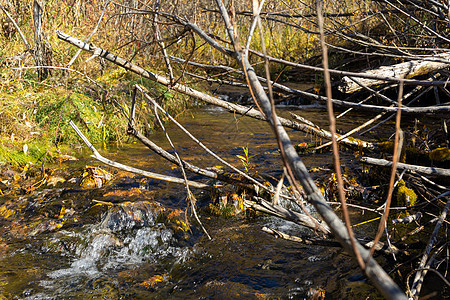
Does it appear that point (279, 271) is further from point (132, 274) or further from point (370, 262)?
point (370, 262)

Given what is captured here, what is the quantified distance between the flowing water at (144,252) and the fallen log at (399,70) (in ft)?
3.85

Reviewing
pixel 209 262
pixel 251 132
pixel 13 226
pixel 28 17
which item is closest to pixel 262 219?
pixel 209 262

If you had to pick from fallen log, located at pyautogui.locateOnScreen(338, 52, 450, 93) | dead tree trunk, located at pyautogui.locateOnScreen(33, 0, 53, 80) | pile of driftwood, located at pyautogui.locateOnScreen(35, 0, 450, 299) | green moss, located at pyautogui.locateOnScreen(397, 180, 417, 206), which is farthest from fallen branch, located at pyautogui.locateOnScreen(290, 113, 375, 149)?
dead tree trunk, located at pyautogui.locateOnScreen(33, 0, 53, 80)

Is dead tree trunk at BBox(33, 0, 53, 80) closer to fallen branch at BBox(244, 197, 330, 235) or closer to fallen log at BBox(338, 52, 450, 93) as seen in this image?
fallen branch at BBox(244, 197, 330, 235)

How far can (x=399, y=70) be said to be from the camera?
248 centimetres

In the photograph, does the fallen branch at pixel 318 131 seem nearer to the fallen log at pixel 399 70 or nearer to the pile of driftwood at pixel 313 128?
the pile of driftwood at pixel 313 128

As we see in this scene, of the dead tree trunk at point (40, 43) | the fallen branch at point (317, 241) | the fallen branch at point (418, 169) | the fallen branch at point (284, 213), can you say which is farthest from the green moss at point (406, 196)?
the dead tree trunk at point (40, 43)

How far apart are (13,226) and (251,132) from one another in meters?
4.29

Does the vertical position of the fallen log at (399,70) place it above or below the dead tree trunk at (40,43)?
below

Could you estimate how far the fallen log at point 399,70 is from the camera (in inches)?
90.2

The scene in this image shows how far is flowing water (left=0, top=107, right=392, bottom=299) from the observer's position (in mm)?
2867

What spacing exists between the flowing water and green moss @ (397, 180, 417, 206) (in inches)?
18.5

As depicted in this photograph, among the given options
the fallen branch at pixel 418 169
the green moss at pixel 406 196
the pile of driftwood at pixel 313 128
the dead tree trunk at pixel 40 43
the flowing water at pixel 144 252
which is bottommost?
the flowing water at pixel 144 252

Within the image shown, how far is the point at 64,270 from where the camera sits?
3188mm
